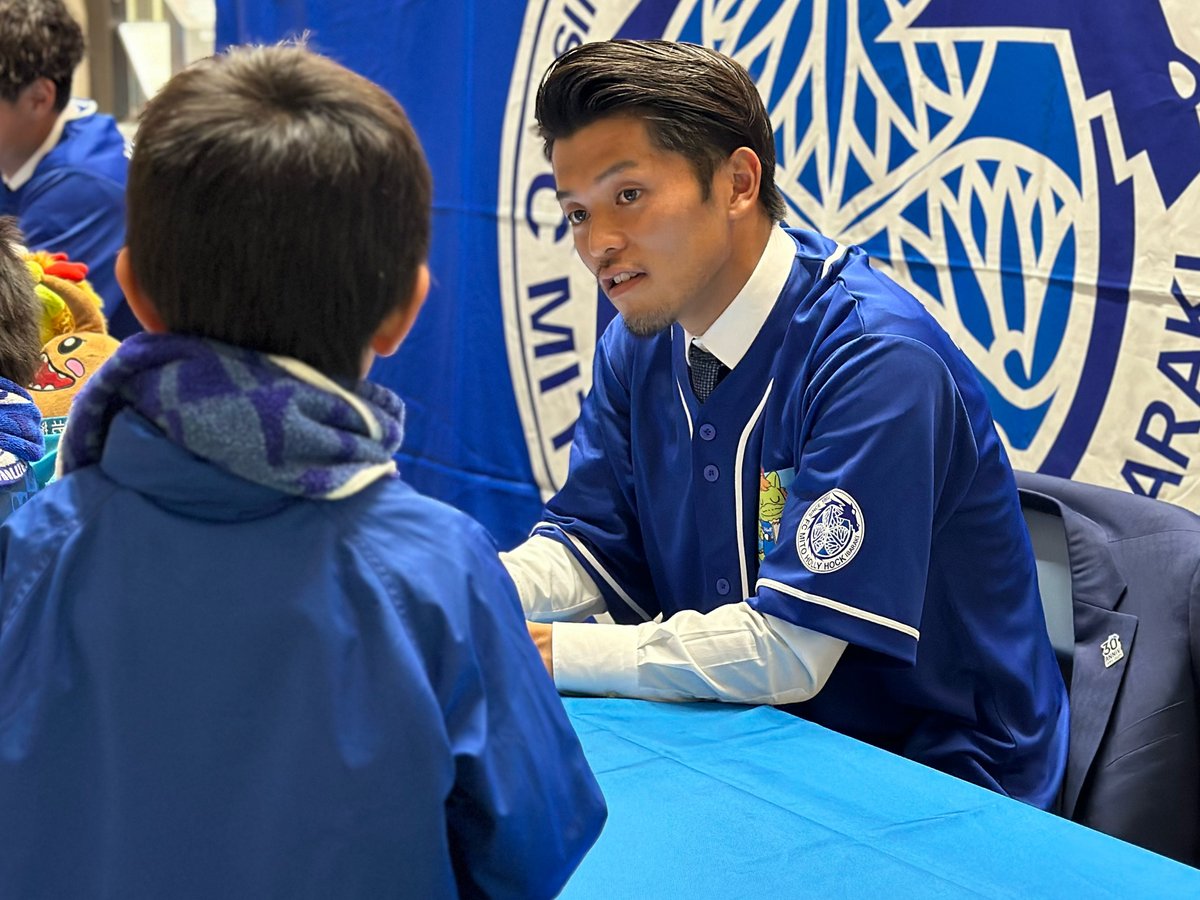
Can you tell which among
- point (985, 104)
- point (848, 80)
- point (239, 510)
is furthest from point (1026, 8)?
point (239, 510)

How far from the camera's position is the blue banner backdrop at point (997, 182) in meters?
1.93

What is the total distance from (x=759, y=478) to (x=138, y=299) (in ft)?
2.75

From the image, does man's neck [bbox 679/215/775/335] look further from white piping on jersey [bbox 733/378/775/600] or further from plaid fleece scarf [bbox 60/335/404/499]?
plaid fleece scarf [bbox 60/335/404/499]

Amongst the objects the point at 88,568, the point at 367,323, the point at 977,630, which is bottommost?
the point at 977,630

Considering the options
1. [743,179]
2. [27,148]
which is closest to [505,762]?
[743,179]

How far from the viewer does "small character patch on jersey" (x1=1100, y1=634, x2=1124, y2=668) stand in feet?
4.31

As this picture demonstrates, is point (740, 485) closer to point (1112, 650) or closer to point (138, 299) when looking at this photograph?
point (1112, 650)

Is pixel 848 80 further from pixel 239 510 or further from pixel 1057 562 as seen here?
pixel 239 510

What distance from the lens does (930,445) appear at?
1.23m

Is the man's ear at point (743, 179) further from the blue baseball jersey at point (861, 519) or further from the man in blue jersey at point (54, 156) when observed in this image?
the man in blue jersey at point (54, 156)

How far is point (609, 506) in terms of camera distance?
5.04 feet

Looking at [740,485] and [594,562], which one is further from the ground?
[740,485]

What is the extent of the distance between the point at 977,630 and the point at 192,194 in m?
0.97

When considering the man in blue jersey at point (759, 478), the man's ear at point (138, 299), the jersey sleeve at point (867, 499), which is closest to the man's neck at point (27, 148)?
the man in blue jersey at point (759, 478)
